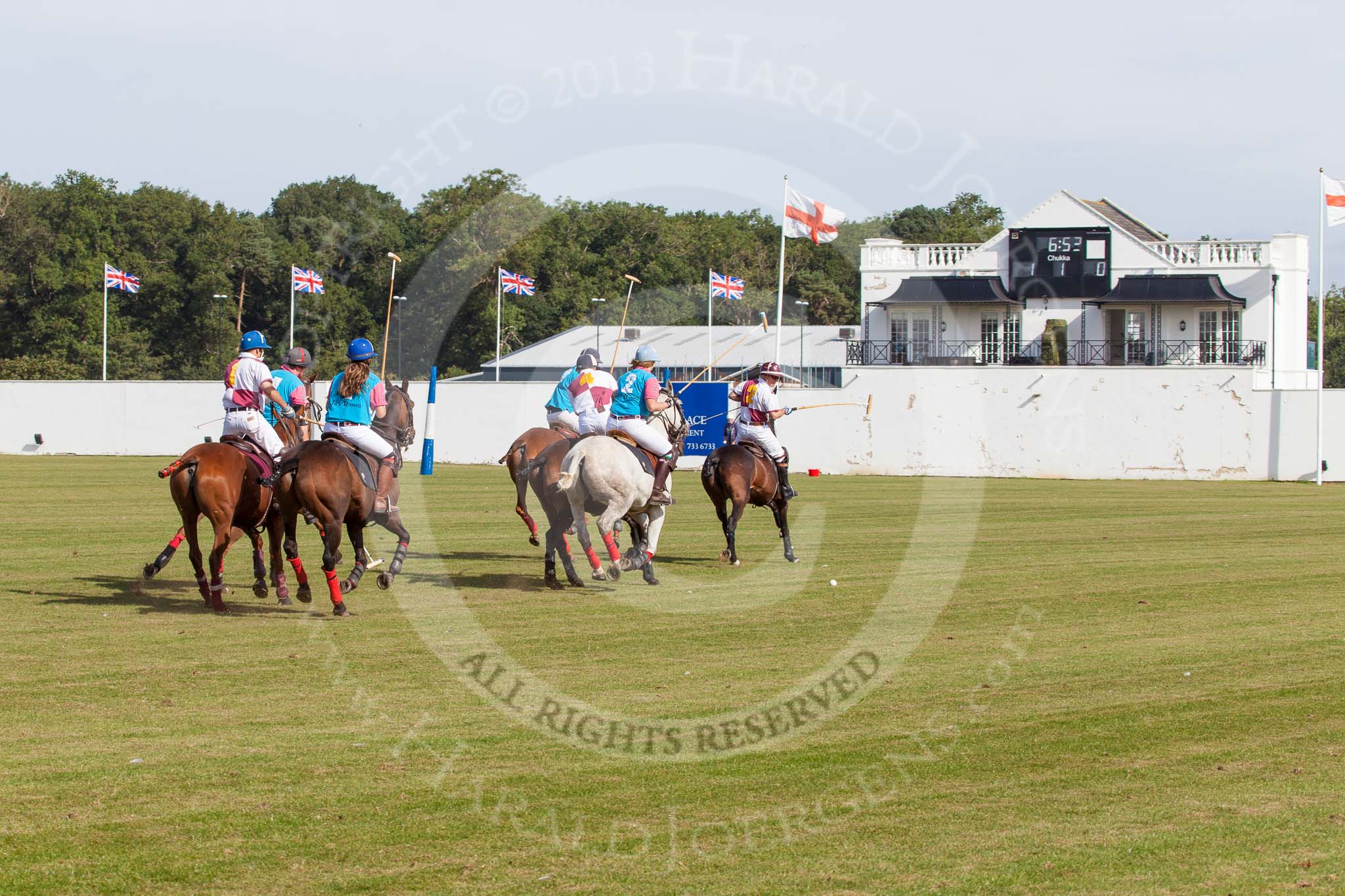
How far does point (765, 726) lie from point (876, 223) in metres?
56.3

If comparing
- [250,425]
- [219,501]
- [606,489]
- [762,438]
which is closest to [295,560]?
[219,501]

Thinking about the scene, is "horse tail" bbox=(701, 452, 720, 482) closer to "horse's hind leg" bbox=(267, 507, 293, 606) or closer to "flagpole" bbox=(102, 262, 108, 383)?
"horse's hind leg" bbox=(267, 507, 293, 606)

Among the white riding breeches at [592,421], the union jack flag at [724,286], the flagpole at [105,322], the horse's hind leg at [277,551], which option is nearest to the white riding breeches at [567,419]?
the white riding breeches at [592,421]

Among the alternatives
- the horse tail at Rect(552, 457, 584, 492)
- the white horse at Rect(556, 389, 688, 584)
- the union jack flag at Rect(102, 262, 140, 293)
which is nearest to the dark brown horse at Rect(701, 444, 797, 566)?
the white horse at Rect(556, 389, 688, 584)

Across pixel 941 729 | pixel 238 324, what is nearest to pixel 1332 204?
pixel 941 729

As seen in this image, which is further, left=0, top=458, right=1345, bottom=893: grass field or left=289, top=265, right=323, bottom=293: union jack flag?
left=289, top=265, right=323, bottom=293: union jack flag

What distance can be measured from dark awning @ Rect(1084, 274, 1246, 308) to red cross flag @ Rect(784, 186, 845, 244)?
749 inches

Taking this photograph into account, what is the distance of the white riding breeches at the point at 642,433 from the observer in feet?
48.4

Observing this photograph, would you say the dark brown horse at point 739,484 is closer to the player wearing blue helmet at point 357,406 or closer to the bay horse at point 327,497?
the player wearing blue helmet at point 357,406

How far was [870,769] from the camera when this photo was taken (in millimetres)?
7332

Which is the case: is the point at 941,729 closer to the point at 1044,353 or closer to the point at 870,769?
the point at 870,769

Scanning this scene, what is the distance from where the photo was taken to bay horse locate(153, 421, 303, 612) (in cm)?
1272

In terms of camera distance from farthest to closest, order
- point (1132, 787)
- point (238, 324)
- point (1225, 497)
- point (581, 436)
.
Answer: point (238, 324) → point (1225, 497) → point (581, 436) → point (1132, 787)

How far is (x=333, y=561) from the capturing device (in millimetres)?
12312
